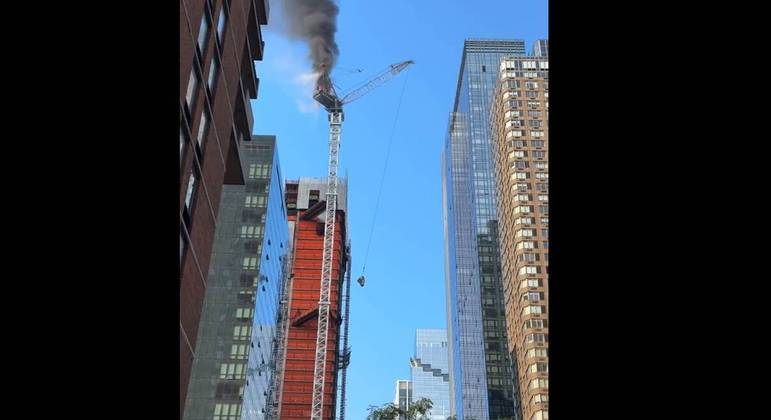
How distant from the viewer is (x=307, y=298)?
174 m

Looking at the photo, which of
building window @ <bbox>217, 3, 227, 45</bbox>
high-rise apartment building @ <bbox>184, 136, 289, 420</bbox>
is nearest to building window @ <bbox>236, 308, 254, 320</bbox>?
high-rise apartment building @ <bbox>184, 136, 289, 420</bbox>

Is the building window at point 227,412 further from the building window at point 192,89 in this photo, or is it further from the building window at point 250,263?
the building window at point 192,89

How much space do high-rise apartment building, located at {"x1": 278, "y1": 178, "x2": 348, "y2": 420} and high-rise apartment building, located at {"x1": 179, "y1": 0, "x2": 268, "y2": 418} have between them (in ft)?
456

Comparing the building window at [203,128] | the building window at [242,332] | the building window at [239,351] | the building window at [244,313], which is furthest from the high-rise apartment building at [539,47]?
the building window at [203,128]

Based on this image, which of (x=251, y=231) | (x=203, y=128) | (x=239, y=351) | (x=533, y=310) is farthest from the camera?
(x=533, y=310)

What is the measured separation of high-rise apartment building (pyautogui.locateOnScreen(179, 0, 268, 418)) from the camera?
943 inches

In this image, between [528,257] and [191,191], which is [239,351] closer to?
[528,257]

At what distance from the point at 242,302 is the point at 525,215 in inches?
1778

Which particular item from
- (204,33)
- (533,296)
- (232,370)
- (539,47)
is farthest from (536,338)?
(204,33)

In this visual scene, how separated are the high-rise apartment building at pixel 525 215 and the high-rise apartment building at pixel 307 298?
51.7 m

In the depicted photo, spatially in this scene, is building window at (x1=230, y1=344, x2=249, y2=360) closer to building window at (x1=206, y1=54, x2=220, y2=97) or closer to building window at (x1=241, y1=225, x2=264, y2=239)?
building window at (x1=241, y1=225, x2=264, y2=239)

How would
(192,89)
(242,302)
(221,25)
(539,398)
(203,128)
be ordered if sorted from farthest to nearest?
(539,398), (242,302), (221,25), (203,128), (192,89)

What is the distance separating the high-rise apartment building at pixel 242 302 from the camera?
97.0 meters

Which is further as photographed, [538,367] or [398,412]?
[538,367]
